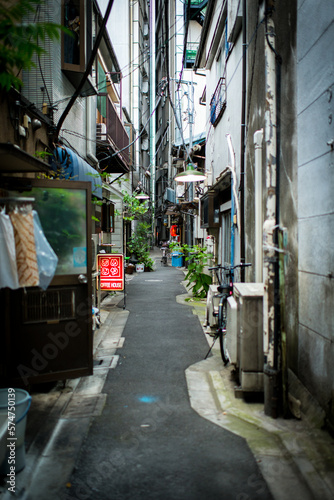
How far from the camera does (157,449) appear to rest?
157 inches

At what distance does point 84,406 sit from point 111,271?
20.5ft

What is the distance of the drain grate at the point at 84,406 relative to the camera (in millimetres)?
4871

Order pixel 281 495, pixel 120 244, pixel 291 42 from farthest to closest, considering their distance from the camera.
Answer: pixel 120 244
pixel 291 42
pixel 281 495

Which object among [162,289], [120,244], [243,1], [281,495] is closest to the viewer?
[281,495]

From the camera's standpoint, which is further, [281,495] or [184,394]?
[184,394]

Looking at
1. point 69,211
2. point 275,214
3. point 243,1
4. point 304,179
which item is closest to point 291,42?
point 304,179

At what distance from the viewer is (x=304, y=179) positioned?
191 inches

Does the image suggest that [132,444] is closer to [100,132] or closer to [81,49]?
[81,49]

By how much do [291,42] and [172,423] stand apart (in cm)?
556

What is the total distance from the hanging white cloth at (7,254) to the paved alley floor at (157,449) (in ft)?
6.64

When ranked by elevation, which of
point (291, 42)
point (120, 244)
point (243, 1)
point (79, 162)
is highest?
point (243, 1)

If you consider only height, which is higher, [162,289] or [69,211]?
[69,211]

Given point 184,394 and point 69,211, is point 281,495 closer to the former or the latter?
point 184,394

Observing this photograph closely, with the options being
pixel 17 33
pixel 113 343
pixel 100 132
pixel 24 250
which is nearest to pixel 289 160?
pixel 24 250
